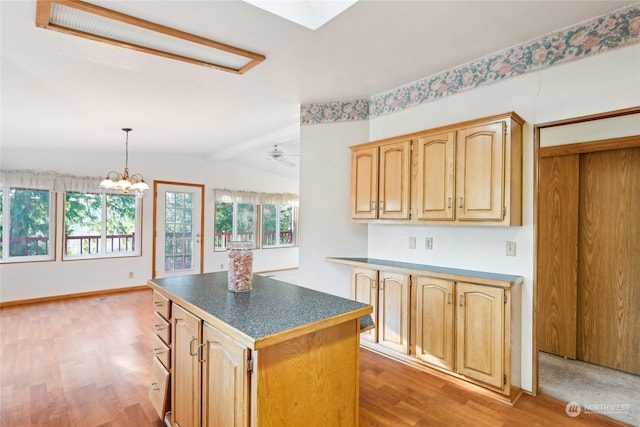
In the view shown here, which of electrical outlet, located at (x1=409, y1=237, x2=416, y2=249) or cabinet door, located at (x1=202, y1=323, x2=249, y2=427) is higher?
electrical outlet, located at (x1=409, y1=237, x2=416, y2=249)

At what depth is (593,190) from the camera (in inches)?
117

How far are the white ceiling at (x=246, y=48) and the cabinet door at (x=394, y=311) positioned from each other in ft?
6.16

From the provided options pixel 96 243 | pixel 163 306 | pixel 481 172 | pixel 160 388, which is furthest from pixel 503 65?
pixel 96 243

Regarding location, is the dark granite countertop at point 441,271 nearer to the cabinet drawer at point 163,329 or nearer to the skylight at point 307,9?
the cabinet drawer at point 163,329

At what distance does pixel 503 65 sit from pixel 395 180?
4.09 feet

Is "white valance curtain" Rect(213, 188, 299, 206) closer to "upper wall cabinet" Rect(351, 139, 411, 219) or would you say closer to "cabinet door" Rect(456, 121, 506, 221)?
"upper wall cabinet" Rect(351, 139, 411, 219)

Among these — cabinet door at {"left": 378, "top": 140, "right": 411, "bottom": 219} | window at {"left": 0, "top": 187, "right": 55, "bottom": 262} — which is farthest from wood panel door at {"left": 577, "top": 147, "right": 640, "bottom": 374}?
window at {"left": 0, "top": 187, "right": 55, "bottom": 262}

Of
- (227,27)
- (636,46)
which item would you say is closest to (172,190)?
(227,27)

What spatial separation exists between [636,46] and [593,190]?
132 cm

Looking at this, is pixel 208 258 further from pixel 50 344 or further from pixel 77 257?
pixel 50 344

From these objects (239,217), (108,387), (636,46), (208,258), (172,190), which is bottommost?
(108,387)

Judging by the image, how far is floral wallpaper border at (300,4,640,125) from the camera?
84.2 inches

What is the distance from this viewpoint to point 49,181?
513cm

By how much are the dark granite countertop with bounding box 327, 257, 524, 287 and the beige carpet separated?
3.05ft
